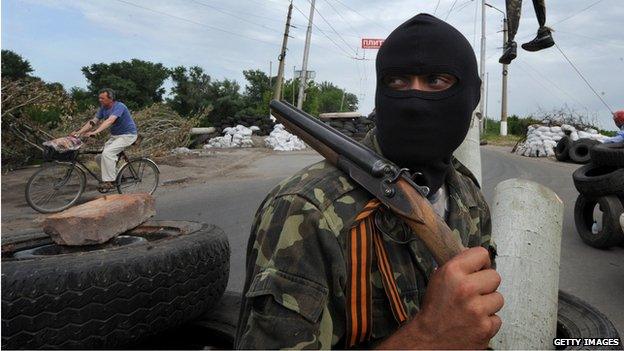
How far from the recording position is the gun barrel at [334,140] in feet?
4.25

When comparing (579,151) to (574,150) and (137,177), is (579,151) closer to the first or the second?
(574,150)

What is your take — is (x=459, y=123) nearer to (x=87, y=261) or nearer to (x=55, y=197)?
(x=87, y=261)

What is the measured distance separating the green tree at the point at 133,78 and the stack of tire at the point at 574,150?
27397 mm

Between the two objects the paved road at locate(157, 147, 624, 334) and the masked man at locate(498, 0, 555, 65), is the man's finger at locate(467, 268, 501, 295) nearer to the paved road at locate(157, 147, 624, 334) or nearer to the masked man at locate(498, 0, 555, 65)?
the paved road at locate(157, 147, 624, 334)

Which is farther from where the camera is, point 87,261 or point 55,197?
point 55,197

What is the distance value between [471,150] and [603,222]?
2.92 m

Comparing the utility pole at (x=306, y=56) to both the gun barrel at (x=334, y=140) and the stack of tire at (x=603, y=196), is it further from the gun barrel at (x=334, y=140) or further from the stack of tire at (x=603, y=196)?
the gun barrel at (x=334, y=140)

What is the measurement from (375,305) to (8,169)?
11618 millimetres

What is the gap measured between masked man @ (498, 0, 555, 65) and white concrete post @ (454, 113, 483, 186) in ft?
9.86

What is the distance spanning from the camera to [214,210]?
688cm

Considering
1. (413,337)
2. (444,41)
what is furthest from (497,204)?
(413,337)

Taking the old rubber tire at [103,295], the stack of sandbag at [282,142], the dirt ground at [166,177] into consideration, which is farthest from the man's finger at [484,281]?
the stack of sandbag at [282,142]

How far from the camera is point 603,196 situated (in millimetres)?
5297

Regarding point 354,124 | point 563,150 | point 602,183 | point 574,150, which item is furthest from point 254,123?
point 602,183
